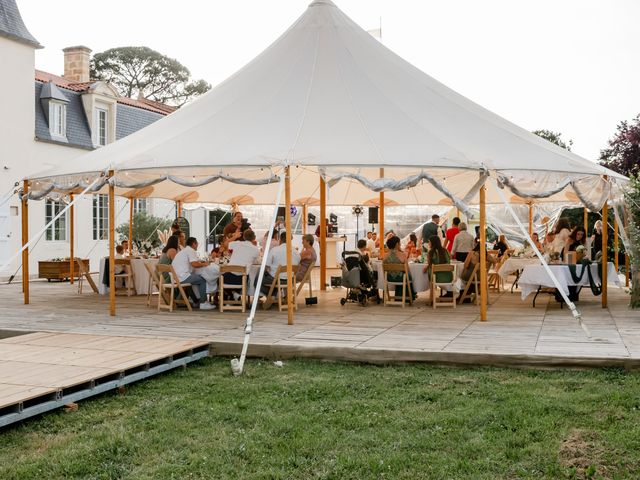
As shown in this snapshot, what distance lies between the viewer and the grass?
4.41 m

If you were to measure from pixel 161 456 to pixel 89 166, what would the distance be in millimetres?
7000

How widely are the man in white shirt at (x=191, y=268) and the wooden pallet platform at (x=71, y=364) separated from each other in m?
2.72

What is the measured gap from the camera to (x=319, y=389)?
6215 millimetres

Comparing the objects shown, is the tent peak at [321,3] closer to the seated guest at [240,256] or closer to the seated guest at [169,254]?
the seated guest at [240,256]

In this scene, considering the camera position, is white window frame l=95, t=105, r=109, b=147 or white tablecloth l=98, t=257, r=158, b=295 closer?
white tablecloth l=98, t=257, r=158, b=295

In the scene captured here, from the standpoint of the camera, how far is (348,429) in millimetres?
5191

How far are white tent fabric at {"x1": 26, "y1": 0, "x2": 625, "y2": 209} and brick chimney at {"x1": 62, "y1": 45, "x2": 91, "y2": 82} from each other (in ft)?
51.5

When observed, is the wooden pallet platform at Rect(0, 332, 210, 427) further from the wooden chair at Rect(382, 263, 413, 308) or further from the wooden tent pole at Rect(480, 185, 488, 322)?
the wooden chair at Rect(382, 263, 413, 308)

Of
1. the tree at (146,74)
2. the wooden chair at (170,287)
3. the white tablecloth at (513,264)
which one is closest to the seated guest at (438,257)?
the white tablecloth at (513,264)

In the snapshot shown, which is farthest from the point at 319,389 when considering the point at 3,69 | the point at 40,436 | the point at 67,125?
the point at 67,125

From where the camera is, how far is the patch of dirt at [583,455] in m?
4.31

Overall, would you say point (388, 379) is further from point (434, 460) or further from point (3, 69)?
point (3, 69)

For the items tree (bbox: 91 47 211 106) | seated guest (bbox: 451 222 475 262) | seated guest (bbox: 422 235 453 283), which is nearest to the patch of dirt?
seated guest (bbox: 422 235 453 283)

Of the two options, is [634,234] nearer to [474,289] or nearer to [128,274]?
[474,289]
